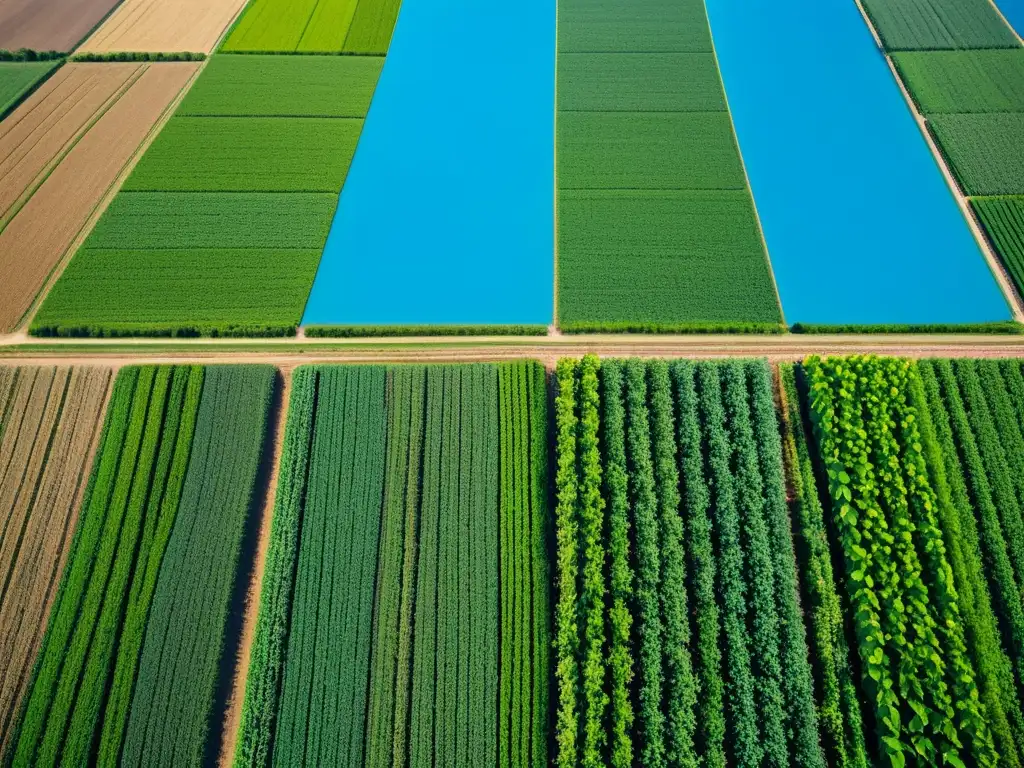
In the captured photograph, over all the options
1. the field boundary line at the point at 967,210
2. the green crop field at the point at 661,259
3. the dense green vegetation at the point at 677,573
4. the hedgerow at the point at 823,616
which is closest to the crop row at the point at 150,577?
the dense green vegetation at the point at 677,573

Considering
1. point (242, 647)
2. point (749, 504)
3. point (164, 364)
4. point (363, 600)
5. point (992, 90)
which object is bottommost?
point (242, 647)

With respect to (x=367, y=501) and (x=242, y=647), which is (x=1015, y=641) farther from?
(x=242, y=647)

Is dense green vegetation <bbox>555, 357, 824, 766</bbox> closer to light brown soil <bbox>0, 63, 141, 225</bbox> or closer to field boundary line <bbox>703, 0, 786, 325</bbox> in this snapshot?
field boundary line <bbox>703, 0, 786, 325</bbox>

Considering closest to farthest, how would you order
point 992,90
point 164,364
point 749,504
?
point 749,504 → point 164,364 → point 992,90

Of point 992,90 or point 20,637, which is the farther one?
point 992,90

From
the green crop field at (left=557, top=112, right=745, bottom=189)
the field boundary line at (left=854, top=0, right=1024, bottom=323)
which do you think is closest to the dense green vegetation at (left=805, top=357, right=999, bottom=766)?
the field boundary line at (left=854, top=0, right=1024, bottom=323)

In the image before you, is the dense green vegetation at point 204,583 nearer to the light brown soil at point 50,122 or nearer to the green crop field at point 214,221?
the green crop field at point 214,221

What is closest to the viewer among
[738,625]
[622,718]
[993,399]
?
[622,718]

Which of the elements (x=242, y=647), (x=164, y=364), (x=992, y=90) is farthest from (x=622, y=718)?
(x=992, y=90)
